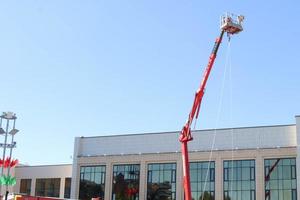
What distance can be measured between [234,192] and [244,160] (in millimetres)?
3647

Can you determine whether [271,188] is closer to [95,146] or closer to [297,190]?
[297,190]

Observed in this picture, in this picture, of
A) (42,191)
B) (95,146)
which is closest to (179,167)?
(95,146)

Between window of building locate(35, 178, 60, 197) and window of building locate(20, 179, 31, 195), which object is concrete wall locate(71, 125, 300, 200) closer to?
window of building locate(35, 178, 60, 197)

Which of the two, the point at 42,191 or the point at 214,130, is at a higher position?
the point at 214,130

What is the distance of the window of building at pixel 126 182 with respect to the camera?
73.6m

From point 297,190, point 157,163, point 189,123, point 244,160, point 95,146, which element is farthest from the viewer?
point 95,146

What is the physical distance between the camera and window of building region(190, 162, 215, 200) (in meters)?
67.8

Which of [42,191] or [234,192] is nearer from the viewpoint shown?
[234,192]

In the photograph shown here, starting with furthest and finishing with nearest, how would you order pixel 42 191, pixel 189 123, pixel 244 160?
1. pixel 42 191
2. pixel 244 160
3. pixel 189 123

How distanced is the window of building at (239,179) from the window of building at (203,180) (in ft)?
5.14

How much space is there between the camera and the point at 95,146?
78.3 metres

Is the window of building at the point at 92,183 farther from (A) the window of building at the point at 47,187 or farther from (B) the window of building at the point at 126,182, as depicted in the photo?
(A) the window of building at the point at 47,187

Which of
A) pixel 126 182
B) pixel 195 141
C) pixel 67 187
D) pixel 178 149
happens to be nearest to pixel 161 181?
pixel 178 149

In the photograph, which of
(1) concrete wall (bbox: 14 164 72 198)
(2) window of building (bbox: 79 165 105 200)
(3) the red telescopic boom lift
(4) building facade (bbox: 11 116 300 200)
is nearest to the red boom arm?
(3) the red telescopic boom lift
